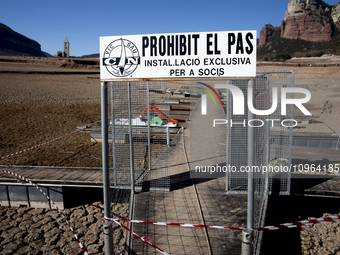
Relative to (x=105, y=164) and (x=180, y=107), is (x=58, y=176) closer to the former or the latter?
(x=105, y=164)

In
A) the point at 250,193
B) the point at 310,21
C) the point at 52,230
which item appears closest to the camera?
A: the point at 250,193

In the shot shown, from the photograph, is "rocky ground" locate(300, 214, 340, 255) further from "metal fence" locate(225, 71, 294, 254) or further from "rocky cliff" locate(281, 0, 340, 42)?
"rocky cliff" locate(281, 0, 340, 42)

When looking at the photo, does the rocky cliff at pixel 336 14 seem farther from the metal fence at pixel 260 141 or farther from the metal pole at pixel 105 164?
the metal pole at pixel 105 164

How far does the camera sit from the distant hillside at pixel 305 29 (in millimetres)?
90438

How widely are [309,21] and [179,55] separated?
371 feet

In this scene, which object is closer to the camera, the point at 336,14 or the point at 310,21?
the point at 336,14

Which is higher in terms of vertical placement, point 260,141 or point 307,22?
point 307,22

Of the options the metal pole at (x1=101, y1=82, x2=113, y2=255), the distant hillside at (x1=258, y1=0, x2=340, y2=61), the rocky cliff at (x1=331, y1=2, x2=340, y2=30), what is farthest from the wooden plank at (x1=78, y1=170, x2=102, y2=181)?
the rocky cliff at (x1=331, y1=2, x2=340, y2=30)

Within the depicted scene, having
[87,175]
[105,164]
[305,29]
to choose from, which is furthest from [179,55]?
[305,29]

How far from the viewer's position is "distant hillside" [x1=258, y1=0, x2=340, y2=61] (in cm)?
9044

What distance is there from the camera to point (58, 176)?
254 inches

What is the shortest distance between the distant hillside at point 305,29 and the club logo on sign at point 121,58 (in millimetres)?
90339

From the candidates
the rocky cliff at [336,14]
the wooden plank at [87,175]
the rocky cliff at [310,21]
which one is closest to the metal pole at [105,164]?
the wooden plank at [87,175]

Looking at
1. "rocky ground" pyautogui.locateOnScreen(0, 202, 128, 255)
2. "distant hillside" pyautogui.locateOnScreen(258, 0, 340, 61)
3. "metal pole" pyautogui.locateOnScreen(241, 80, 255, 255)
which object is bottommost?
"rocky ground" pyautogui.locateOnScreen(0, 202, 128, 255)
